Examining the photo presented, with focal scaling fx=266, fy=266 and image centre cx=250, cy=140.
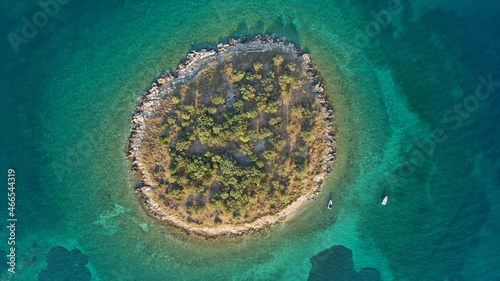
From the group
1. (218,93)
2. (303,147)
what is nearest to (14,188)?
(218,93)

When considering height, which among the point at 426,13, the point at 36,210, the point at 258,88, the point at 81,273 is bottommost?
the point at 81,273

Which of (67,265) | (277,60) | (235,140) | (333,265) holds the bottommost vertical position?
(67,265)

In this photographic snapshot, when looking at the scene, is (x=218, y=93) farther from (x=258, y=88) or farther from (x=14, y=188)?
(x=14, y=188)

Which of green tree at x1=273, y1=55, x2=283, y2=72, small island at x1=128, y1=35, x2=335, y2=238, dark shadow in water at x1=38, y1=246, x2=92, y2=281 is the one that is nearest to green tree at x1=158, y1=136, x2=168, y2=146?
small island at x1=128, y1=35, x2=335, y2=238

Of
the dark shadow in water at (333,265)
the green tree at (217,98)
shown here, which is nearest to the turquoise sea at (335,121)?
the dark shadow in water at (333,265)

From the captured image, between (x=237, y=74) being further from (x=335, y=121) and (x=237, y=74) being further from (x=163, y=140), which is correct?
(x=335, y=121)

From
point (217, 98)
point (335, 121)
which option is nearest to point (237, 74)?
point (217, 98)
